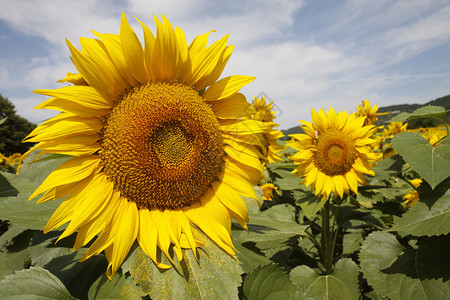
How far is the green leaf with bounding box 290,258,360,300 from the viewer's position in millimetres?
2854

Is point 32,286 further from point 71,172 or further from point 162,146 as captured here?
point 162,146

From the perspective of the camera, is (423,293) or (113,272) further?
(423,293)

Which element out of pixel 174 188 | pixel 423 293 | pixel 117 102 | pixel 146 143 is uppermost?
pixel 117 102

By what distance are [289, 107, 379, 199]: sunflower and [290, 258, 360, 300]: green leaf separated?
874mm

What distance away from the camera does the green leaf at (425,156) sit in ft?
6.88

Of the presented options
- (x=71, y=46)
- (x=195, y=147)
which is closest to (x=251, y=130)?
(x=195, y=147)

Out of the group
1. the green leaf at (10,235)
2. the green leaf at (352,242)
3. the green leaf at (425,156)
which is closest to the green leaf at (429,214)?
the green leaf at (425,156)

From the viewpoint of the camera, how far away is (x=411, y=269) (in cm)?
241

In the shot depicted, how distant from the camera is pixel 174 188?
1450 millimetres

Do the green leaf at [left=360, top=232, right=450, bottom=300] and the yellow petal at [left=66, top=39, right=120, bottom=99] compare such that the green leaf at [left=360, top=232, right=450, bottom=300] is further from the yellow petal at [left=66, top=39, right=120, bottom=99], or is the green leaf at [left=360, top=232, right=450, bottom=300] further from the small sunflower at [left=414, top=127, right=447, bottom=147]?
the yellow petal at [left=66, top=39, right=120, bottom=99]

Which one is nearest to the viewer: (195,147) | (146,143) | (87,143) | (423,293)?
(87,143)

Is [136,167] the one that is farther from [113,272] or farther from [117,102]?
[113,272]

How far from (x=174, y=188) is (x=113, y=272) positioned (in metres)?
0.47

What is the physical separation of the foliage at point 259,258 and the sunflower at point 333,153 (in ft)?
0.85
